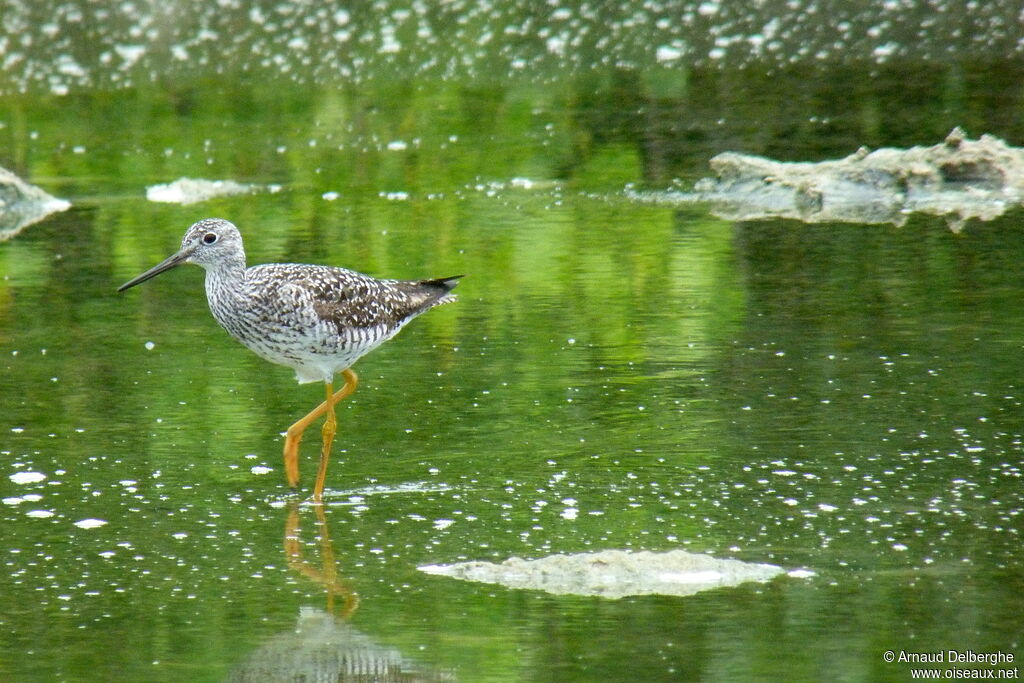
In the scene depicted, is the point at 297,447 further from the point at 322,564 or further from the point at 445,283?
the point at 445,283

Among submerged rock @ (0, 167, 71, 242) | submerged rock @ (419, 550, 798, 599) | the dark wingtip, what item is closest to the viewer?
submerged rock @ (419, 550, 798, 599)

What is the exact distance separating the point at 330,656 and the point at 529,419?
2.95 metres

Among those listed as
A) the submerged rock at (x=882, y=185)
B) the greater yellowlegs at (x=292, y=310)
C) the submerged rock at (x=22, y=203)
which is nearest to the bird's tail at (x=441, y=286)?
the greater yellowlegs at (x=292, y=310)

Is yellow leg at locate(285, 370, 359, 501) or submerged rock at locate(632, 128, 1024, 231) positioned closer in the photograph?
yellow leg at locate(285, 370, 359, 501)

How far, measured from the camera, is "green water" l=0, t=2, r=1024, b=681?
19.9 ft

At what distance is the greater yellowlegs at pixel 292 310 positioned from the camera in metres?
8.12

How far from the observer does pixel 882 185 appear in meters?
13.3

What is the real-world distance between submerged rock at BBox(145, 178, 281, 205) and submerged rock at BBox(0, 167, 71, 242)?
78cm

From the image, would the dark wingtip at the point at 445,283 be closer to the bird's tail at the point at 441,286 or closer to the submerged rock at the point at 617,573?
the bird's tail at the point at 441,286

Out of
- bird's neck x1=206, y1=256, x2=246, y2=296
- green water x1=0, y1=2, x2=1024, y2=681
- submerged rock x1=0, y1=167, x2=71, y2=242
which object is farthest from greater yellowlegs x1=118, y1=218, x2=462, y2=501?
submerged rock x1=0, y1=167, x2=71, y2=242

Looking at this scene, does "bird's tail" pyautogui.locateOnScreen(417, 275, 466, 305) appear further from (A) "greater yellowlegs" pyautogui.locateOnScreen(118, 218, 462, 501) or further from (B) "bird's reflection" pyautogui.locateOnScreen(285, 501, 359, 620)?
(B) "bird's reflection" pyautogui.locateOnScreen(285, 501, 359, 620)

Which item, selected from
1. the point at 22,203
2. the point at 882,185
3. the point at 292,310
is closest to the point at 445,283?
the point at 292,310

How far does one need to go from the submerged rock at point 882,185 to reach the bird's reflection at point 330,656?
287 inches

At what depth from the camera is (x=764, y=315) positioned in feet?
33.7
